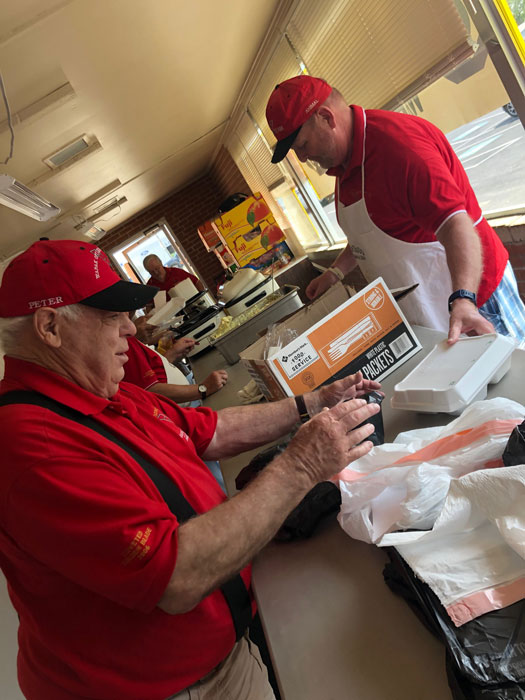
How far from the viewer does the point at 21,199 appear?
3.63 metres

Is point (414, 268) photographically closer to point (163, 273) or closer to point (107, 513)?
point (107, 513)

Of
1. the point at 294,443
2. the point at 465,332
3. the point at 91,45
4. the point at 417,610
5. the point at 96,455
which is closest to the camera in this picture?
the point at 417,610

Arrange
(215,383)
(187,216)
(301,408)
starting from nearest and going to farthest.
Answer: (301,408), (215,383), (187,216)

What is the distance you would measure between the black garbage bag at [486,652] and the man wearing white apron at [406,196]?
122 cm

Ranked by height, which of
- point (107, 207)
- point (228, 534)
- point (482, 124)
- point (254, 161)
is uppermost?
point (107, 207)

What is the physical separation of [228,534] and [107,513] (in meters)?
0.26

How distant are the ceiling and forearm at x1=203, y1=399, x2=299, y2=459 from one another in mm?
2214

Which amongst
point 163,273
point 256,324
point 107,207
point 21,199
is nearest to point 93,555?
point 256,324

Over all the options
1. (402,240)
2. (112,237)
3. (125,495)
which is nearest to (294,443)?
(125,495)

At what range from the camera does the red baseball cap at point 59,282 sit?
1.08m

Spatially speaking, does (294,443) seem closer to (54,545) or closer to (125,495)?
(125,495)

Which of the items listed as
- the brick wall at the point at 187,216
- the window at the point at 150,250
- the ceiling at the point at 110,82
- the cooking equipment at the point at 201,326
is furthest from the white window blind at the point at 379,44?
the window at the point at 150,250

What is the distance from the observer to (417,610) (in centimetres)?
83

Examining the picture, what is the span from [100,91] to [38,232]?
3535 mm
